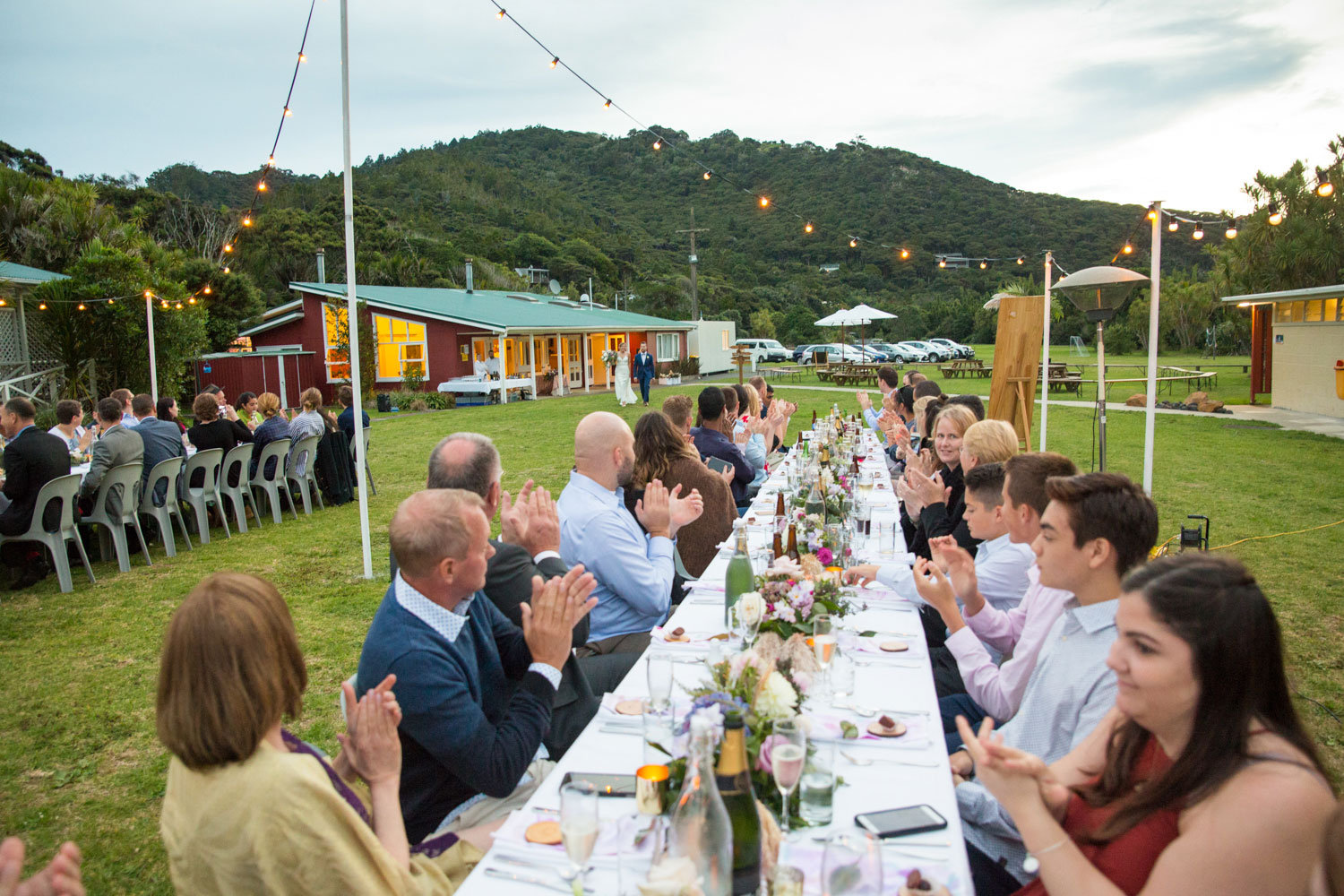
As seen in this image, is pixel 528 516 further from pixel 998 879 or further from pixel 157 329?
pixel 157 329

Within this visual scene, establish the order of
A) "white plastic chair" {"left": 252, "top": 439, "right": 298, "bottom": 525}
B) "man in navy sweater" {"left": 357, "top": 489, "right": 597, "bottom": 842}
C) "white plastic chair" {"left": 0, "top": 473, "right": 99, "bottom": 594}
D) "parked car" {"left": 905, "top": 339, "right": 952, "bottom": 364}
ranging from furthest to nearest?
"parked car" {"left": 905, "top": 339, "right": 952, "bottom": 364} → "white plastic chair" {"left": 252, "top": 439, "right": 298, "bottom": 525} → "white plastic chair" {"left": 0, "top": 473, "right": 99, "bottom": 594} → "man in navy sweater" {"left": 357, "top": 489, "right": 597, "bottom": 842}

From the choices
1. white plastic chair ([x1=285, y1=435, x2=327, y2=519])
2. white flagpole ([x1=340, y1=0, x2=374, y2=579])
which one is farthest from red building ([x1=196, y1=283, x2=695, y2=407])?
white flagpole ([x1=340, y1=0, x2=374, y2=579])

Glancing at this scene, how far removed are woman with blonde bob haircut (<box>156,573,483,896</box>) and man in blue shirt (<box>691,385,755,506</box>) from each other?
4.93 metres

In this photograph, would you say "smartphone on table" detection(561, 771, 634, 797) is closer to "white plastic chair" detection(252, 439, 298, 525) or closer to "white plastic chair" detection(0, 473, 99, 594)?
"white plastic chair" detection(0, 473, 99, 594)

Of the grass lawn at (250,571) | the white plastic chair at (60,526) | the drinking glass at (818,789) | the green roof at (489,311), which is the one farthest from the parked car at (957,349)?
the drinking glass at (818,789)

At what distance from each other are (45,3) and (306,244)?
107ft

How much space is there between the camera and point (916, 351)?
1662 inches

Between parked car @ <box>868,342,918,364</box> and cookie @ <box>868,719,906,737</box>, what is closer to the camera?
cookie @ <box>868,719,906,737</box>

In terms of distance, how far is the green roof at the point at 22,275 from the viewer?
647 inches

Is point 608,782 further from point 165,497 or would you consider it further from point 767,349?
point 767,349

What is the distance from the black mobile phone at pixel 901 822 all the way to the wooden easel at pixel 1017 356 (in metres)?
9.05

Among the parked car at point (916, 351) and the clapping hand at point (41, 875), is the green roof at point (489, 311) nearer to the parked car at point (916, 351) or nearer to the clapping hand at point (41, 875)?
the parked car at point (916, 351)

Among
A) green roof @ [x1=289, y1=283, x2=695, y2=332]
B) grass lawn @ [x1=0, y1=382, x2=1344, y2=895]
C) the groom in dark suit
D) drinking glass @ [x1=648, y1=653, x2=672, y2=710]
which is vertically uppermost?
green roof @ [x1=289, y1=283, x2=695, y2=332]

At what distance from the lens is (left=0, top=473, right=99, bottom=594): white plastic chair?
6398mm
